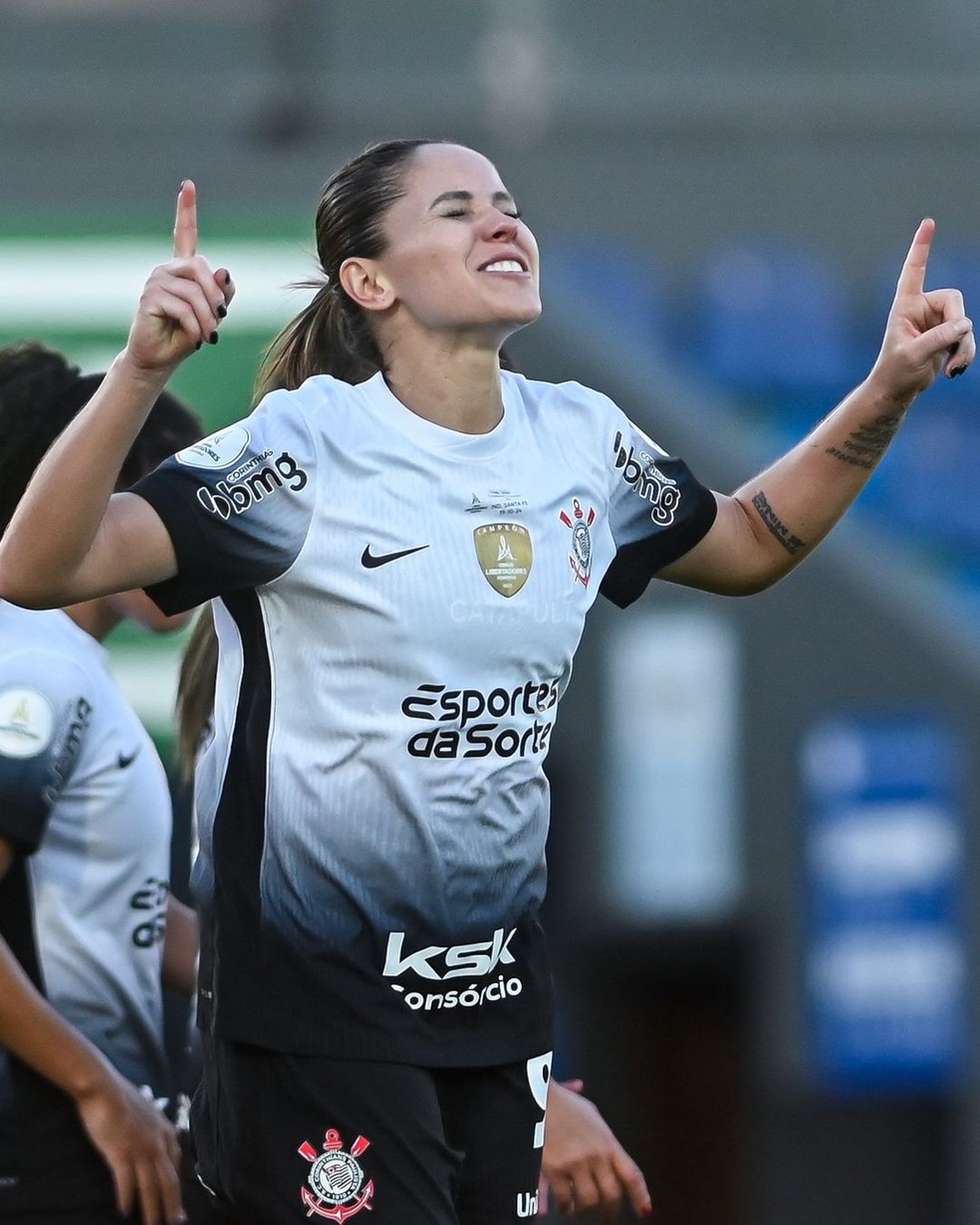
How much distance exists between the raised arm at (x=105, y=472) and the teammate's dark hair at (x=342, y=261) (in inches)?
18.1

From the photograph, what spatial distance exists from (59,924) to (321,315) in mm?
933

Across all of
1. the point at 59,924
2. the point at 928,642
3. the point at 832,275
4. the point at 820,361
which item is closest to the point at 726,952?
the point at 928,642

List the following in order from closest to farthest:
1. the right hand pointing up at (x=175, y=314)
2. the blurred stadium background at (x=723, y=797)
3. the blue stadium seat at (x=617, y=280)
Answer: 1. the right hand pointing up at (x=175, y=314)
2. the blurred stadium background at (x=723, y=797)
3. the blue stadium seat at (x=617, y=280)

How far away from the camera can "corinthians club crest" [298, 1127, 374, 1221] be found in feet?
8.38

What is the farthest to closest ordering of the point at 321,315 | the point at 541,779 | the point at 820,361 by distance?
the point at 820,361 → the point at 321,315 → the point at 541,779

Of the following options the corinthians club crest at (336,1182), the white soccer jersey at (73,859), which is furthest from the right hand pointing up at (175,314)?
the corinthians club crest at (336,1182)

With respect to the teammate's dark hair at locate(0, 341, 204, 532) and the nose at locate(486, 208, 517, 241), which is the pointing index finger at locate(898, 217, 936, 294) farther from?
the teammate's dark hair at locate(0, 341, 204, 532)

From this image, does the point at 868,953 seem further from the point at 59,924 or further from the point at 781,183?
the point at 59,924

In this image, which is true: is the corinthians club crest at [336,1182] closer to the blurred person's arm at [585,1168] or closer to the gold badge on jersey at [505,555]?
the blurred person's arm at [585,1168]

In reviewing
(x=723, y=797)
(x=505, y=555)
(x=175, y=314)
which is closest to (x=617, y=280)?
(x=723, y=797)

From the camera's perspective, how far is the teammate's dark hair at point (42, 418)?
3148 mm

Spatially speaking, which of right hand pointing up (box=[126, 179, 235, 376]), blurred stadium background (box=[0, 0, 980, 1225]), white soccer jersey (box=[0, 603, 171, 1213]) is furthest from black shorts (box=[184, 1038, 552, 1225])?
blurred stadium background (box=[0, 0, 980, 1225])

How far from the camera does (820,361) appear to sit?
9656mm

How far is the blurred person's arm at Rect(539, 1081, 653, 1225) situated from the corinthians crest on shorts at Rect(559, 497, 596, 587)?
2.49ft
